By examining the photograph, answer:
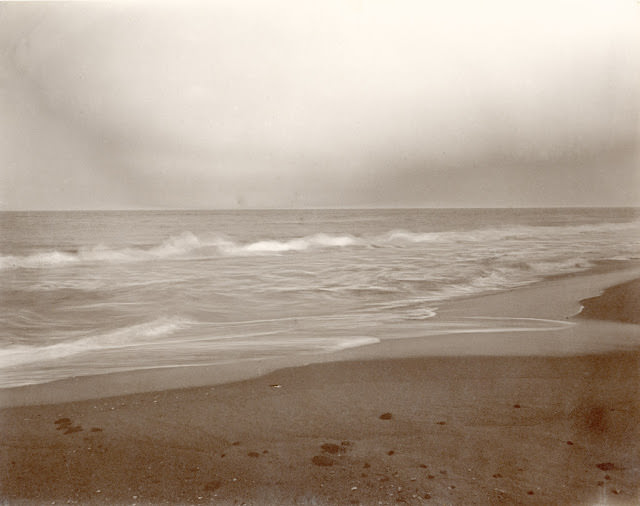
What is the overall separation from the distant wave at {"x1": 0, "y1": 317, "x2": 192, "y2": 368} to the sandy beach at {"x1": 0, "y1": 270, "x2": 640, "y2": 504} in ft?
2.99

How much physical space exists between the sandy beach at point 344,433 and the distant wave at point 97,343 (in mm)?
911

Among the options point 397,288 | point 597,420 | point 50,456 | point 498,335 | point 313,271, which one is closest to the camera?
point 50,456

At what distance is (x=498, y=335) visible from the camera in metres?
4.50

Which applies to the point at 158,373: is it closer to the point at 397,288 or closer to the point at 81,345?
the point at 81,345

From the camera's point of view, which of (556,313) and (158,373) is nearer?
(158,373)

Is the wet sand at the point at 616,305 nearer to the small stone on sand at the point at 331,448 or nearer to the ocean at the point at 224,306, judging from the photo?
the ocean at the point at 224,306

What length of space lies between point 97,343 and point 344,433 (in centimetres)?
309

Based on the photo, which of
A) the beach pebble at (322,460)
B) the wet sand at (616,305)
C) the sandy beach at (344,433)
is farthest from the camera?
the wet sand at (616,305)

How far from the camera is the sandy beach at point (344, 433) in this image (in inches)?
92.1

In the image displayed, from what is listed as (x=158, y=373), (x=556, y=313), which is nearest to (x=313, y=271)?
(x=556, y=313)

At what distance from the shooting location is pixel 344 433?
2.73 m

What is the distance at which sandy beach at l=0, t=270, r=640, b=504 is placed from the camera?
2.34 metres

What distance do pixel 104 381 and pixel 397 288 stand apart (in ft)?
15.9

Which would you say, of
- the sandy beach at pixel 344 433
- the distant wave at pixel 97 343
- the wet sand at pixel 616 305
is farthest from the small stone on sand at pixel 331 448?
the wet sand at pixel 616 305
